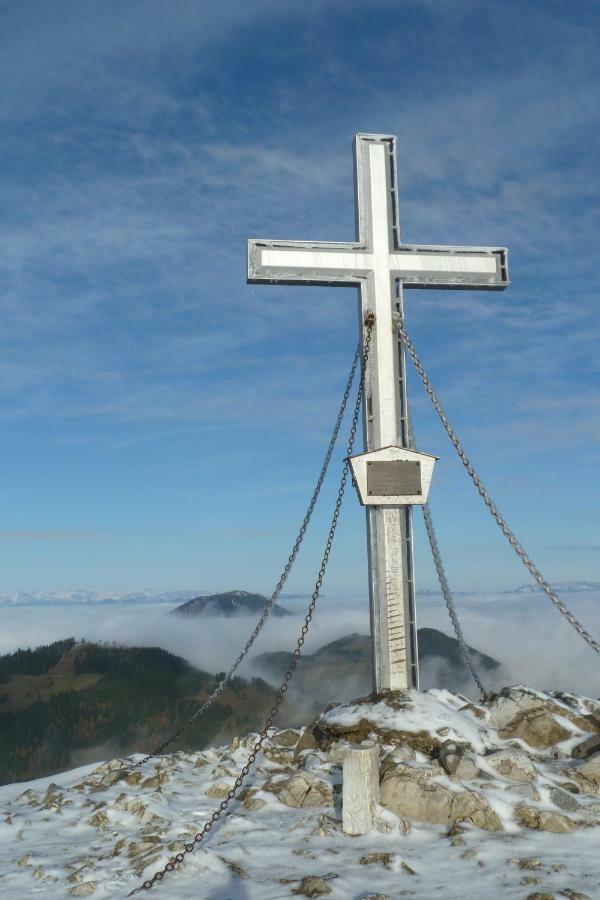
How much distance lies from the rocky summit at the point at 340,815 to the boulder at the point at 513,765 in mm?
19

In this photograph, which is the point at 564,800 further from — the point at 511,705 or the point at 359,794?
the point at 511,705

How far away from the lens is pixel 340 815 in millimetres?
8648

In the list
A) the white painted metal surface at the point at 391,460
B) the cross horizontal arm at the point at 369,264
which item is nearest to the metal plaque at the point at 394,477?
the white painted metal surface at the point at 391,460

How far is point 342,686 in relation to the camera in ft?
429

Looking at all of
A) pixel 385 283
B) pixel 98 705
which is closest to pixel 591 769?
pixel 385 283

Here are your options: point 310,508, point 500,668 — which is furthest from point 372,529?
point 500,668

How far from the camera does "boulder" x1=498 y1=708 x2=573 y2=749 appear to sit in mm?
10969

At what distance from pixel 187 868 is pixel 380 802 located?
2508mm

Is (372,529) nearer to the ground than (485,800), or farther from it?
farther from it

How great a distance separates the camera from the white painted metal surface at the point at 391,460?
1181 centimetres

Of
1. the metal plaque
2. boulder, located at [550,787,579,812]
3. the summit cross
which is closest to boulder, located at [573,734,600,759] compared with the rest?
boulder, located at [550,787,579,812]

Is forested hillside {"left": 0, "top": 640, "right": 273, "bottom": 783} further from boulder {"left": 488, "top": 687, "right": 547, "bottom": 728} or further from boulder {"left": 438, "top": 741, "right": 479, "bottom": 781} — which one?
boulder {"left": 438, "top": 741, "right": 479, "bottom": 781}

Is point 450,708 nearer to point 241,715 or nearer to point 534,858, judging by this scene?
point 534,858

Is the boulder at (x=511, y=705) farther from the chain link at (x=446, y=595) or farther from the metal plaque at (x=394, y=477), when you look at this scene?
the metal plaque at (x=394, y=477)
